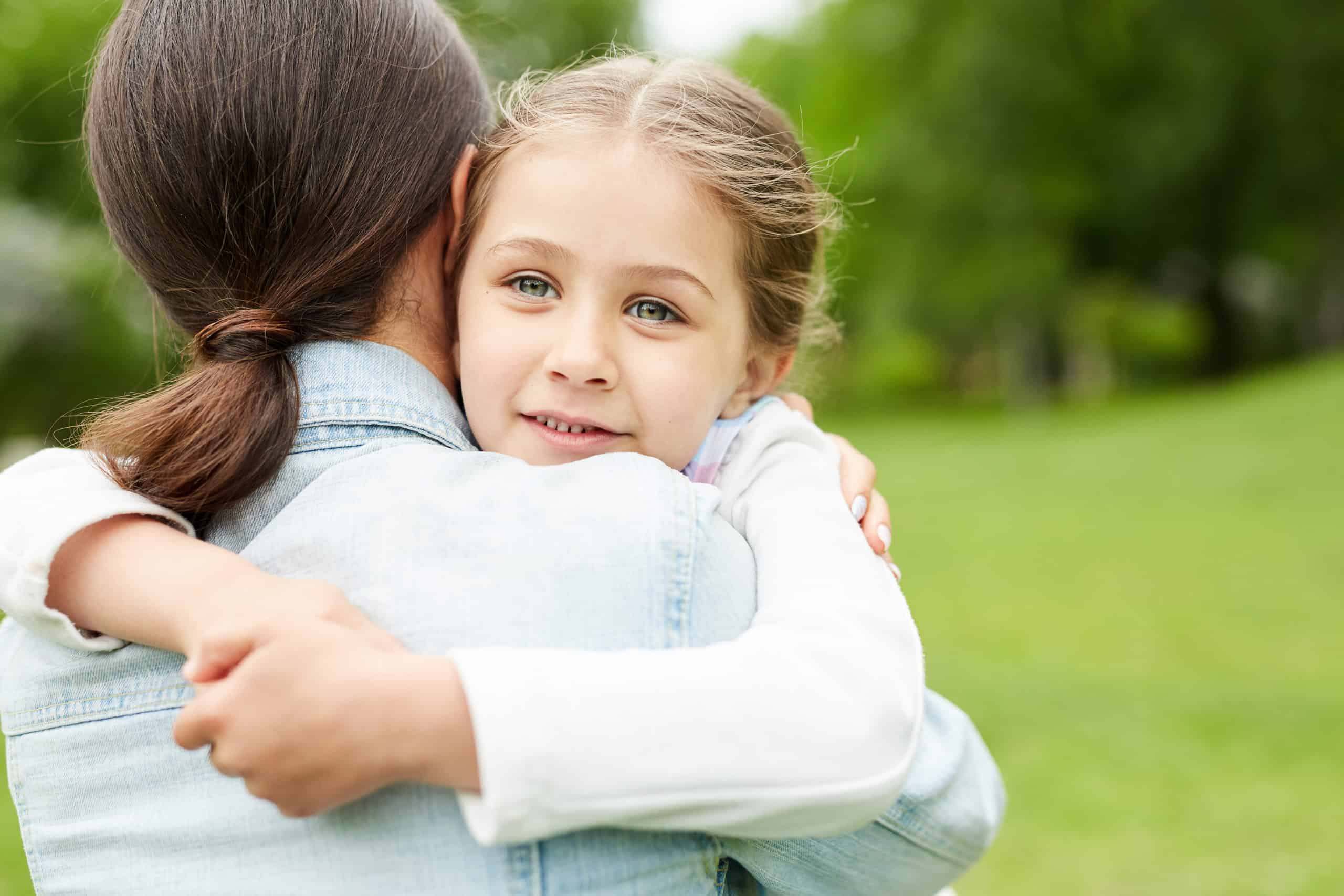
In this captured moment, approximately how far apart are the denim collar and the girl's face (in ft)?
0.47

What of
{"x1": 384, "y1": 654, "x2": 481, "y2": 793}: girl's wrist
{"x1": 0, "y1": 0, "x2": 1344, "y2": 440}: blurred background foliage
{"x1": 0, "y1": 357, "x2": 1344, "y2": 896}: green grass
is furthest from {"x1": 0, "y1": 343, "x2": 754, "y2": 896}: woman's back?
{"x1": 0, "y1": 0, "x2": 1344, "y2": 440}: blurred background foliage

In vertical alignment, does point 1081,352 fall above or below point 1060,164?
below

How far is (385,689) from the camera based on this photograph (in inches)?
40.6

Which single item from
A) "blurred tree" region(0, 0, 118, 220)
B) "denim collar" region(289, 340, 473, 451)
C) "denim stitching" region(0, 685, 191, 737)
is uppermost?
"denim collar" region(289, 340, 473, 451)

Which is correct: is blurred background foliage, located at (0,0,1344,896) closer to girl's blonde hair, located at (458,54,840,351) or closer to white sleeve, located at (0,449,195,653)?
girl's blonde hair, located at (458,54,840,351)

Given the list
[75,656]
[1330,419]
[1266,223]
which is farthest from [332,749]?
[1266,223]

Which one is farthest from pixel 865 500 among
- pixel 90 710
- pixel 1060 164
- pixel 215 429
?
pixel 1060 164

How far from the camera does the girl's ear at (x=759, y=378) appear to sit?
192cm

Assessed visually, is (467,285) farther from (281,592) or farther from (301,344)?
(281,592)

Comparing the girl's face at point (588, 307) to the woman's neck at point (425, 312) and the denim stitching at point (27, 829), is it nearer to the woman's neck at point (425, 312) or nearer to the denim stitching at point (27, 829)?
the woman's neck at point (425, 312)

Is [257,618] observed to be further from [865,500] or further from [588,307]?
[865,500]

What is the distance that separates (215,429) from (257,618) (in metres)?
0.31

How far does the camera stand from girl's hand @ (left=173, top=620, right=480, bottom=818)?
3.36 feet

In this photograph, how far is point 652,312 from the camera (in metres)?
1.64
